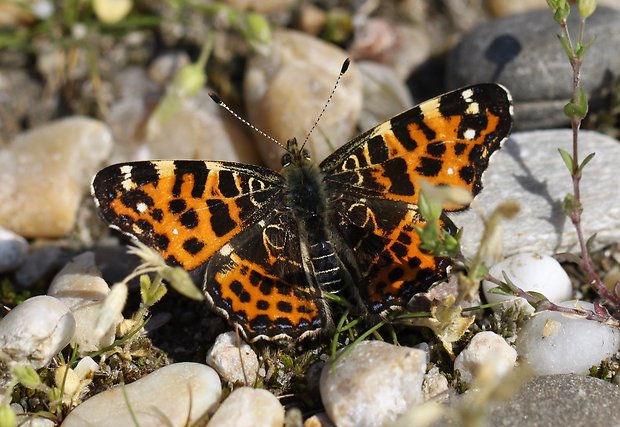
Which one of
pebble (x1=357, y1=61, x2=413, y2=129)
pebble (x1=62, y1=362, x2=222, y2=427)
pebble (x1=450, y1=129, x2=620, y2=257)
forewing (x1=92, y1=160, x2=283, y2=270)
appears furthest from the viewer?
pebble (x1=357, y1=61, x2=413, y2=129)

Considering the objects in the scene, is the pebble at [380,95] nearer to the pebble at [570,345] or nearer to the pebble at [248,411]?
the pebble at [570,345]

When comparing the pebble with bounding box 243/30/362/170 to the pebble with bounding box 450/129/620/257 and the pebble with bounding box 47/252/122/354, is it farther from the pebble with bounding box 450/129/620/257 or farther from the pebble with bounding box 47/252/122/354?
the pebble with bounding box 47/252/122/354

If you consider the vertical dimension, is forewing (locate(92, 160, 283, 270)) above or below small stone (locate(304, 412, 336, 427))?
above

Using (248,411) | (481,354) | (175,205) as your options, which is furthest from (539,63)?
(248,411)

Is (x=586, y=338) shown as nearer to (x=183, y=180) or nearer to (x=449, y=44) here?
(x=183, y=180)

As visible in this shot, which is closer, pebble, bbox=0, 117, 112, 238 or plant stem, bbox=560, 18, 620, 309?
plant stem, bbox=560, 18, 620, 309

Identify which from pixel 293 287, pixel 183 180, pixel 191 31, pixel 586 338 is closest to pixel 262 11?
pixel 191 31

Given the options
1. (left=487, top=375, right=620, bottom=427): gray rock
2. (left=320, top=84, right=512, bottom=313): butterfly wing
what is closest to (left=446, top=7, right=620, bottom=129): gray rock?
(left=320, top=84, right=512, bottom=313): butterfly wing

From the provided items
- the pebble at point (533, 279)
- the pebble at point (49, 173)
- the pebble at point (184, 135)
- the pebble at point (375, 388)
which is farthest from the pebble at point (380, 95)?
the pebble at point (375, 388)

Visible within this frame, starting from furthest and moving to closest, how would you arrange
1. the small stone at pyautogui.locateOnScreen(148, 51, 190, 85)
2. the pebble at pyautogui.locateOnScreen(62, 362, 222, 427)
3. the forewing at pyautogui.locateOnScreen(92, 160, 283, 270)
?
the small stone at pyautogui.locateOnScreen(148, 51, 190, 85), the forewing at pyautogui.locateOnScreen(92, 160, 283, 270), the pebble at pyautogui.locateOnScreen(62, 362, 222, 427)
